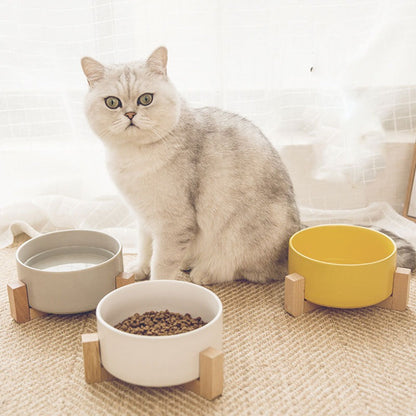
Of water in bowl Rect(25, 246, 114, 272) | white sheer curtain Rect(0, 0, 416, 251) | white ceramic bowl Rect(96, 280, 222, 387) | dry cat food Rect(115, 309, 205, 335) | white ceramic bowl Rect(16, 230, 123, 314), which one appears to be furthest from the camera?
white sheer curtain Rect(0, 0, 416, 251)

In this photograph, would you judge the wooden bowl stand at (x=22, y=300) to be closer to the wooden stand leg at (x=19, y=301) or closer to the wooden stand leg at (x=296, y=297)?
the wooden stand leg at (x=19, y=301)

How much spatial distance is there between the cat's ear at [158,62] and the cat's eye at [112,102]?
123 millimetres

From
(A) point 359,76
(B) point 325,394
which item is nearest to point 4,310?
(B) point 325,394

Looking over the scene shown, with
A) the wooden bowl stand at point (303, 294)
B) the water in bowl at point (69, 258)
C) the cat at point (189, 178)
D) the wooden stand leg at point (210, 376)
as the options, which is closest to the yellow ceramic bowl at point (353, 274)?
the wooden bowl stand at point (303, 294)

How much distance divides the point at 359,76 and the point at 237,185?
2.34 ft

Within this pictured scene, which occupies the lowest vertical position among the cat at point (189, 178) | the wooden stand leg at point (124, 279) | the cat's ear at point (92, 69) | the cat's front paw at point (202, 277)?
the cat's front paw at point (202, 277)

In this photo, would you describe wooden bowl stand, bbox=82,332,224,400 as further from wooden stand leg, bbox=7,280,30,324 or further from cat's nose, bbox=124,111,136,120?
cat's nose, bbox=124,111,136,120

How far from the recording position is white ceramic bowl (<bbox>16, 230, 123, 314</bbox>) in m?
1.30

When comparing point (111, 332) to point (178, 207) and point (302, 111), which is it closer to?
A: point (178, 207)

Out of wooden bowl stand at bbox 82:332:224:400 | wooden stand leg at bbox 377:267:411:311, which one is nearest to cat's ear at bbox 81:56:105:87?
wooden bowl stand at bbox 82:332:224:400

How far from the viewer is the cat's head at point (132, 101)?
1.32 metres

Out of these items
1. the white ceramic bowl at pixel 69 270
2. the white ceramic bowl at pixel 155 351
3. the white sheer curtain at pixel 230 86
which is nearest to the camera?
the white ceramic bowl at pixel 155 351

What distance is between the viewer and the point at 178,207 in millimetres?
1420

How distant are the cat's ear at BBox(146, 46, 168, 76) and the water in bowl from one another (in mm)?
521
